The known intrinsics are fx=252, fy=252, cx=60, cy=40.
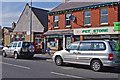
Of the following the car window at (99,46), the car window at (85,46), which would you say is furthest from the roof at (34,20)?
the car window at (99,46)

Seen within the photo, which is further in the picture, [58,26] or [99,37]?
[58,26]

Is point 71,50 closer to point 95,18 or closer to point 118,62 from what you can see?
point 118,62

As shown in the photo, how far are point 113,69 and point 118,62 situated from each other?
1578 mm

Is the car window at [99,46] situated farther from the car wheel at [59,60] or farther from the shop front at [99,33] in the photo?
the shop front at [99,33]

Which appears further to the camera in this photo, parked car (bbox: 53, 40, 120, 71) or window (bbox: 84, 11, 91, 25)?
window (bbox: 84, 11, 91, 25)

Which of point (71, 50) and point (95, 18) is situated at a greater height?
point (95, 18)

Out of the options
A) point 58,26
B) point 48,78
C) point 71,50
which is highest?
point 58,26

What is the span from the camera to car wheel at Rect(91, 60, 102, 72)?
45.9 feet

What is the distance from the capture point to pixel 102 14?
27250 millimetres

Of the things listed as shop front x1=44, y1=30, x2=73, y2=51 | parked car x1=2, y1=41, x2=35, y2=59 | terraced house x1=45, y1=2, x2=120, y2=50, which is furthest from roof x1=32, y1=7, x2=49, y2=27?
parked car x1=2, y1=41, x2=35, y2=59

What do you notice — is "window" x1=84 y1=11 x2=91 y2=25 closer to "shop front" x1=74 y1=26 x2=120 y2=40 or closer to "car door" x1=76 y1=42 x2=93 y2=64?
"shop front" x1=74 y1=26 x2=120 y2=40

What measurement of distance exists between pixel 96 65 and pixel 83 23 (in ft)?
50.8

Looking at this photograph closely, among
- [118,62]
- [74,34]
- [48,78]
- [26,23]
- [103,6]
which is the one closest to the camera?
[48,78]

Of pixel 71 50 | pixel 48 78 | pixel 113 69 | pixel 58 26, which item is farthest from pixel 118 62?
pixel 58 26
